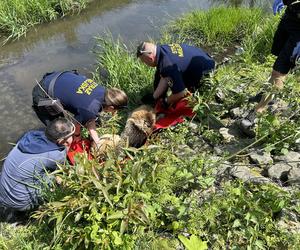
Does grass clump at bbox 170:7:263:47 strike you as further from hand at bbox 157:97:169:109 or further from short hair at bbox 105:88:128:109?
short hair at bbox 105:88:128:109

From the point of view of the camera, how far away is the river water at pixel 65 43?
5422 millimetres

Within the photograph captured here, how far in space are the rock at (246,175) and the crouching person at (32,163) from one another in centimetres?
149

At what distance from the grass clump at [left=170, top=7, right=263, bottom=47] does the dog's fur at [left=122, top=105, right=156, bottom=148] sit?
2.76 meters

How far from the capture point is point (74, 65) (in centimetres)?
653

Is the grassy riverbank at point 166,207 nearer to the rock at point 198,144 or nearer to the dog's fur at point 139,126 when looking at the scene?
the rock at point 198,144

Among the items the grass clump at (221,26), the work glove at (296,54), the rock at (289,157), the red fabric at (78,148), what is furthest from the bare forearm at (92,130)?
the grass clump at (221,26)

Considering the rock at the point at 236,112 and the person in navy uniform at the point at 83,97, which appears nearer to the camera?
the person in navy uniform at the point at 83,97

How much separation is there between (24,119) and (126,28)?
136 inches

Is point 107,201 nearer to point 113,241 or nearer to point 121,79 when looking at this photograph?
point 113,241

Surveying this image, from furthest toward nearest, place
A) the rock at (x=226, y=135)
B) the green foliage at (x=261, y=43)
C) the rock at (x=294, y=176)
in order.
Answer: the green foliage at (x=261, y=43)
the rock at (x=226, y=135)
the rock at (x=294, y=176)

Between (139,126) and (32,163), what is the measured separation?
1.37 meters

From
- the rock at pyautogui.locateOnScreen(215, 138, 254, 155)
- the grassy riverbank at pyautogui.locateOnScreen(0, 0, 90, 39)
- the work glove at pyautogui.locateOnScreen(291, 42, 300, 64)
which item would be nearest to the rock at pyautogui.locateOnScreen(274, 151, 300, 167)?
the rock at pyautogui.locateOnScreen(215, 138, 254, 155)

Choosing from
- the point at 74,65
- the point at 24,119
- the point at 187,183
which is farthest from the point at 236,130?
the point at 74,65

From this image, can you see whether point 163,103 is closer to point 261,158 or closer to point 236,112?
point 236,112
